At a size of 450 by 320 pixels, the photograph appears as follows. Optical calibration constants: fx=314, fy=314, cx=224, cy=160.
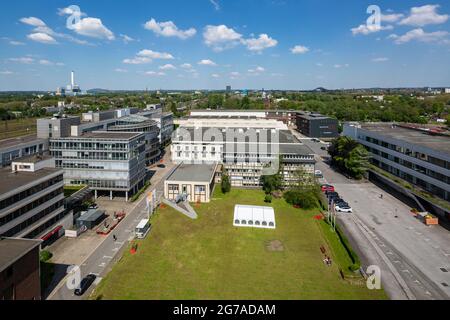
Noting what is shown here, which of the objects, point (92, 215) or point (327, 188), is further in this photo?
point (327, 188)

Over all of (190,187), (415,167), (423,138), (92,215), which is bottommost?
(92,215)

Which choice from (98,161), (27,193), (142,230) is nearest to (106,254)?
(142,230)

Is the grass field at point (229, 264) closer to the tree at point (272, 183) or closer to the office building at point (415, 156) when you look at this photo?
the tree at point (272, 183)

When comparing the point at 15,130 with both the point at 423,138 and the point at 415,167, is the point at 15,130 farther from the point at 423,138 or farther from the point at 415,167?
the point at 423,138

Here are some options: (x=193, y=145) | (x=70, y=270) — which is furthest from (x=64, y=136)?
(x=70, y=270)

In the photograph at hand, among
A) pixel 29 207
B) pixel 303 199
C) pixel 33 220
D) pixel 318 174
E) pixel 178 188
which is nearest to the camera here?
pixel 29 207

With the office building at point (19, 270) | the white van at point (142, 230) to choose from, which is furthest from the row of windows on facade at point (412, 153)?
the office building at point (19, 270)

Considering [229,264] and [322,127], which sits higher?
[322,127]

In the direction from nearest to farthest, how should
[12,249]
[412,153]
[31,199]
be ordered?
1. [12,249]
2. [31,199]
3. [412,153]
